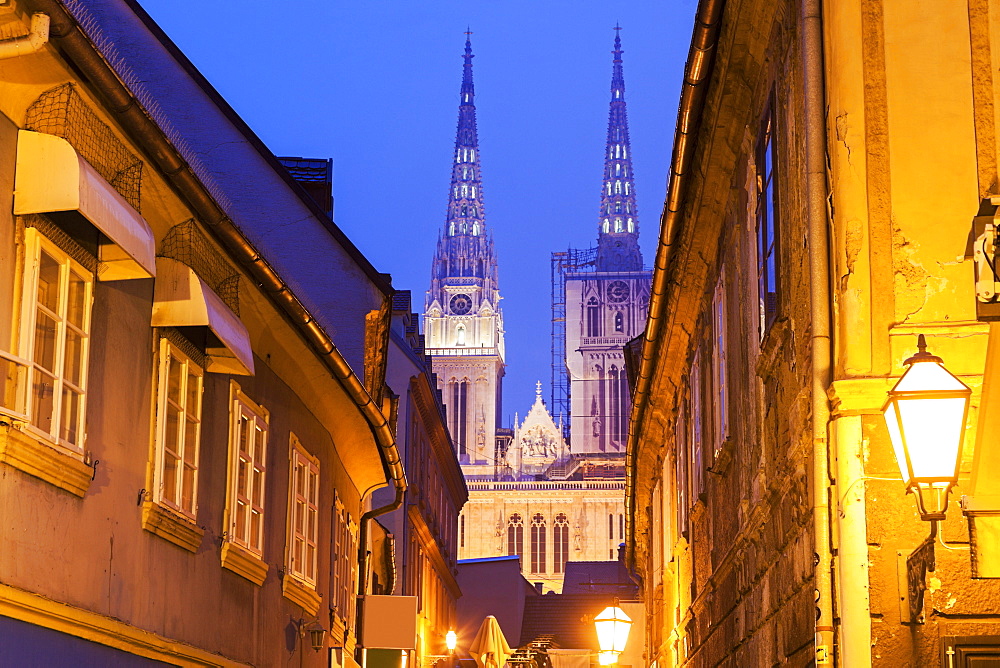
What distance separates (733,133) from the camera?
10.3 m

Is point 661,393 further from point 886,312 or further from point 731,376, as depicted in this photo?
point 886,312

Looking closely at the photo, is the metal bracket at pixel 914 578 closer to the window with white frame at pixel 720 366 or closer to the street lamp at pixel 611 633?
the window with white frame at pixel 720 366

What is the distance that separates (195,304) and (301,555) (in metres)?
6.07

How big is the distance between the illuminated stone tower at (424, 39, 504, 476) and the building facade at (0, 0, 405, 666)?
4945 inches

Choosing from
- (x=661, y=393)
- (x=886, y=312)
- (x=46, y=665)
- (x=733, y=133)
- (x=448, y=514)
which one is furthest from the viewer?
(x=448, y=514)

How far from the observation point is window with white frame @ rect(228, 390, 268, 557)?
38.1 feet

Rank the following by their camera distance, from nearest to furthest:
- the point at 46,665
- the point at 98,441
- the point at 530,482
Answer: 1. the point at 46,665
2. the point at 98,441
3. the point at 530,482

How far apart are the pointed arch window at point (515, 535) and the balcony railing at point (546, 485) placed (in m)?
2.29

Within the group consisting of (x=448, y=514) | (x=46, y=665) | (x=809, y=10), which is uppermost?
(x=448, y=514)

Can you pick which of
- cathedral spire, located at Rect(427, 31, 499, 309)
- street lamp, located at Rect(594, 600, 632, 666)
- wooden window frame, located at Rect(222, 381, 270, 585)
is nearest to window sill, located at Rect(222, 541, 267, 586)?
wooden window frame, located at Rect(222, 381, 270, 585)

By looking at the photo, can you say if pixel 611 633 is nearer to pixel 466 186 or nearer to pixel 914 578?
pixel 914 578

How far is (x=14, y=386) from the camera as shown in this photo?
22.5ft

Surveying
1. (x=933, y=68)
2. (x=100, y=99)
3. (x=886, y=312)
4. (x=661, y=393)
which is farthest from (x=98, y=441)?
(x=661, y=393)

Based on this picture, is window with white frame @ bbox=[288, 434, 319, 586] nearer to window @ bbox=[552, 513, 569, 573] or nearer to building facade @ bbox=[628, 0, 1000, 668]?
building facade @ bbox=[628, 0, 1000, 668]
